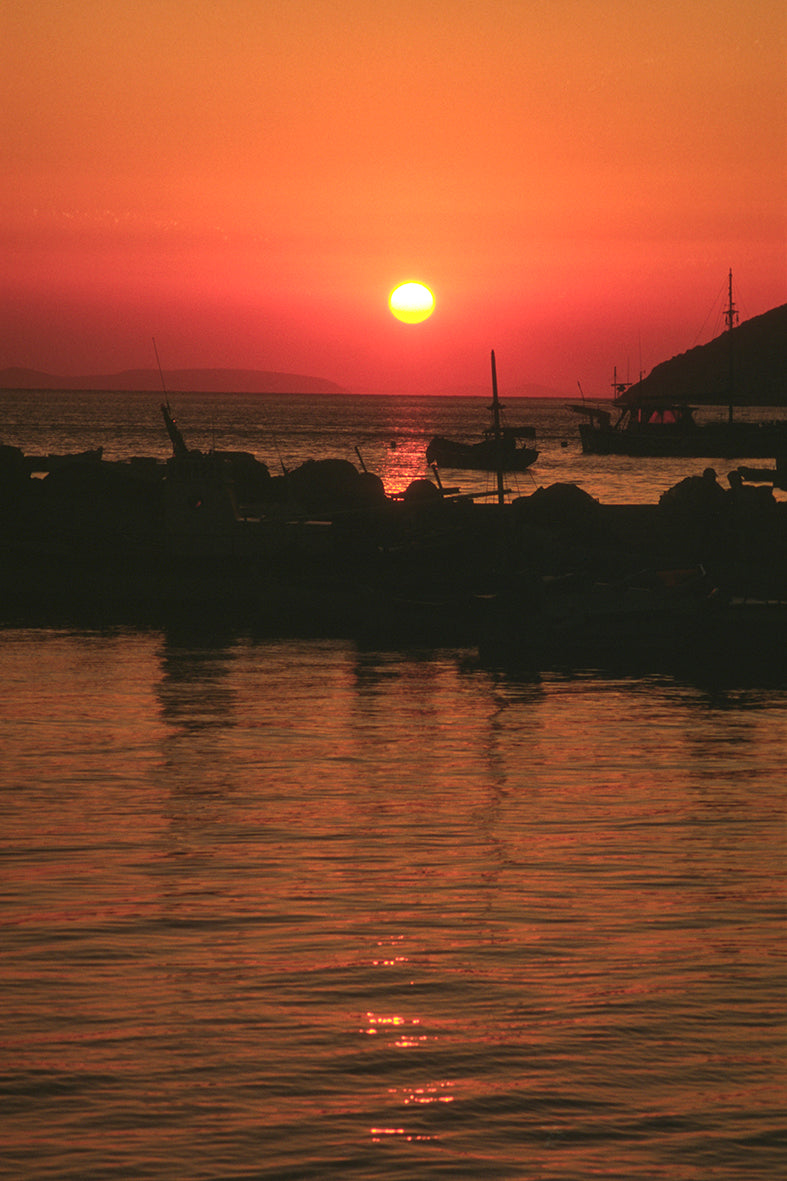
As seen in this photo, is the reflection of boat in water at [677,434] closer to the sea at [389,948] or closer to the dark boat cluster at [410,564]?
the dark boat cluster at [410,564]

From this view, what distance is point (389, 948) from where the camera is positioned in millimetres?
10594

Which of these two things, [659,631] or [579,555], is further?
[579,555]

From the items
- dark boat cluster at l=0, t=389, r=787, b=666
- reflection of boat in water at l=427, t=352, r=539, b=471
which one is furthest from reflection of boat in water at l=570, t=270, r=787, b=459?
dark boat cluster at l=0, t=389, r=787, b=666

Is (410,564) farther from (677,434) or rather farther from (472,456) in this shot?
(677,434)

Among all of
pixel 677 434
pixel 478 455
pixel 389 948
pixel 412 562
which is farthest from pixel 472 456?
pixel 389 948

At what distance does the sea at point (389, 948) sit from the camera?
25.2 feet

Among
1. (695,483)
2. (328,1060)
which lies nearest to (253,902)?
(328,1060)

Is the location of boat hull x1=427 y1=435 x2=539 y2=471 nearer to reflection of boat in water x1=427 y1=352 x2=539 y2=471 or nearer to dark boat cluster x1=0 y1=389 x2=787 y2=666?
reflection of boat in water x1=427 y1=352 x2=539 y2=471

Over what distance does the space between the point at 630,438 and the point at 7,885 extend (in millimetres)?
130132

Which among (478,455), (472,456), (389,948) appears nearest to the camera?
(389,948)

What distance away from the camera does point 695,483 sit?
45750mm

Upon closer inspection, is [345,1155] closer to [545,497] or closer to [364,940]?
[364,940]

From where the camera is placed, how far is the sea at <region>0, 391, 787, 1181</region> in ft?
25.2

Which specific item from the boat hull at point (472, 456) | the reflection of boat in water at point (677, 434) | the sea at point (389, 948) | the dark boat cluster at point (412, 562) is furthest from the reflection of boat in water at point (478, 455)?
the sea at point (389, 948)
